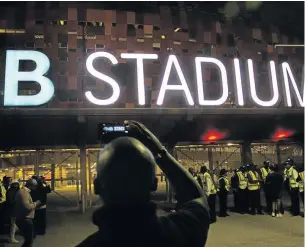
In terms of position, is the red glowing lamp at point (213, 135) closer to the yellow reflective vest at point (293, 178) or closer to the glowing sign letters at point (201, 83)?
the glowing sign letters at point (201, 83)

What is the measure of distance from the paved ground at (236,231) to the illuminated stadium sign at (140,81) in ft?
13.0

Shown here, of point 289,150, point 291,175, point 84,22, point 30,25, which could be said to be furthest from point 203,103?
point 289,150

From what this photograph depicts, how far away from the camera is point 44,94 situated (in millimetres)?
11023

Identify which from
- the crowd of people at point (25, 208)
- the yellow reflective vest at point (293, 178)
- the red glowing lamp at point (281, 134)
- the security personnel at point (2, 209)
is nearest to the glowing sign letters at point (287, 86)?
the red glowing lamp at point (281, 134)

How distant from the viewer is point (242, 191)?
39.0ft

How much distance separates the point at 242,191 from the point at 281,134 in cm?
526

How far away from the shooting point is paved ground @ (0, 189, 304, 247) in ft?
25.5

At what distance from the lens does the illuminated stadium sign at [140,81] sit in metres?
11.0

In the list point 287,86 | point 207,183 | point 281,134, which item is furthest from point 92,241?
point 281,134

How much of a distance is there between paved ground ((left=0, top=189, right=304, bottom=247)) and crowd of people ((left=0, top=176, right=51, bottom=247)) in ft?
1.36

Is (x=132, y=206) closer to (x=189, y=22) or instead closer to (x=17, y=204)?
(x=17, y=204)

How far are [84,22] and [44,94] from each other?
16.5ft

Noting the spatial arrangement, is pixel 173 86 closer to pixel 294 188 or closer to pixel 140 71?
pixel 140 71

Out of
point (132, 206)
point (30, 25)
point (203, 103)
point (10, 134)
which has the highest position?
point (30, 25)
